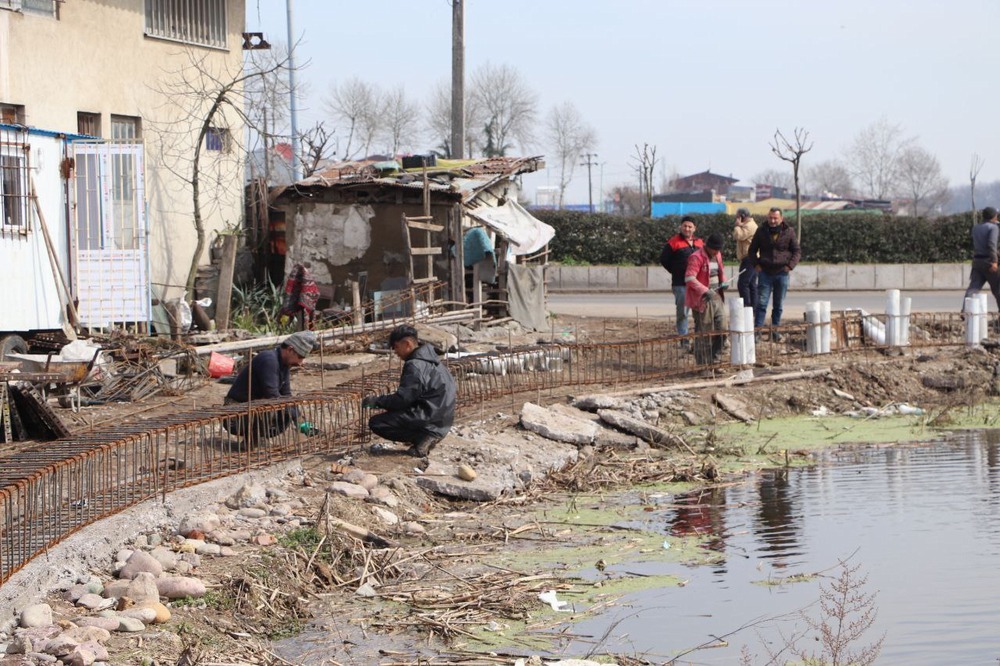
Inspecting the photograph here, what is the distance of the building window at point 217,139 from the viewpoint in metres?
20.3

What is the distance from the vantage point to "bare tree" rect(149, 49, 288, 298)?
1908cm

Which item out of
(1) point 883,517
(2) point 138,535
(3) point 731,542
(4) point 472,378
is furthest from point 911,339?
(2) point 138,535

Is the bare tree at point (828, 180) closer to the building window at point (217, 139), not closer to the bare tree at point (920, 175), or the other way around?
the bare tree at point (920, 175)

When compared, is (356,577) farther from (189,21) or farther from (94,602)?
(189,21)

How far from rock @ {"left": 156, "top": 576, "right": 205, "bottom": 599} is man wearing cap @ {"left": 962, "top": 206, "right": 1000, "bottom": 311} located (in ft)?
41.0

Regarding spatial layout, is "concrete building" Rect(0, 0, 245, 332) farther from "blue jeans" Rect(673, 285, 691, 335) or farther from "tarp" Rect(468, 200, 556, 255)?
"blue jeans" Rect(673, 285, 691, 335)

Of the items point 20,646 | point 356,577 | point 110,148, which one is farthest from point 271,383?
point 110,148

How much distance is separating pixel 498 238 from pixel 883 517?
40.3 ft

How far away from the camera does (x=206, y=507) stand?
325 inches

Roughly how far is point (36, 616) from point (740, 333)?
9.65 meters

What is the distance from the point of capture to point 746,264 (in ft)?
52.6

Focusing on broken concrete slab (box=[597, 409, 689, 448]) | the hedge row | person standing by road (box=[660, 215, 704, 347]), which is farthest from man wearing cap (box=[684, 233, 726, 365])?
the hedge row

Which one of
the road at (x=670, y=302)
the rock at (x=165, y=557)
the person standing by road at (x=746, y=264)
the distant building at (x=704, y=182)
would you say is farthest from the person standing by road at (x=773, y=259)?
the distant building at (x=704, y=182)

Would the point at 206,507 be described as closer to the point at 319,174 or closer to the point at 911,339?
the point at 911,339
